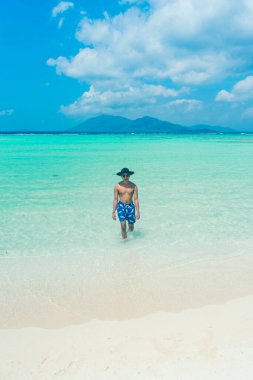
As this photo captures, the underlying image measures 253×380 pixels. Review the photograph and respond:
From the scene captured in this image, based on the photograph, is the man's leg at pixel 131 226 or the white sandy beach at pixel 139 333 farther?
the man's leg at pixel 131 226

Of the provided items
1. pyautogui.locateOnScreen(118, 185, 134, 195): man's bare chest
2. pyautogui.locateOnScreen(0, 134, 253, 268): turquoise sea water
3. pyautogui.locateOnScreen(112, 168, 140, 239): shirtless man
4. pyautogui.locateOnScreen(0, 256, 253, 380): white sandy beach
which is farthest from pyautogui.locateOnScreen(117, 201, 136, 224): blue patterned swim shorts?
pyautogui.locateOnScreen(0, 256, 253, 380): white sandy beach

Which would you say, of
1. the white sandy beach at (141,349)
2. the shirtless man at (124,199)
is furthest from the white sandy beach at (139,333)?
the shirtless man at (124,199)

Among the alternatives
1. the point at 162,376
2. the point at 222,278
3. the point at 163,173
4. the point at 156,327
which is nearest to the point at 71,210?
the point at 222,278

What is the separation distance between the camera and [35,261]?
596cm

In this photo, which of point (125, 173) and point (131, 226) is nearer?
point (125, 173)

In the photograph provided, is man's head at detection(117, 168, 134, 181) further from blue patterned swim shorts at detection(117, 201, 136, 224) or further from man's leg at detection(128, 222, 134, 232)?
man's leg at detection(128, 222, 134, 232)

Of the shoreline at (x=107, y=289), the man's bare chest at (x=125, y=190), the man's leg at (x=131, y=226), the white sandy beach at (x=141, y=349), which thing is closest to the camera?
the white sandy beach at (x=141, y=349)

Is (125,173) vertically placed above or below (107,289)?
above

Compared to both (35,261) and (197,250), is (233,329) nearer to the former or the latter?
(197,250)

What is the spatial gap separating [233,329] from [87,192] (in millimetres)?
9395

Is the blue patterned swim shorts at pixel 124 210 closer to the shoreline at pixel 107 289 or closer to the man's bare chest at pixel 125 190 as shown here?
the man's bare chest at pixel 125 190

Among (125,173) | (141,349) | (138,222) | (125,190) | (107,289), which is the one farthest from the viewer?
(138,222)

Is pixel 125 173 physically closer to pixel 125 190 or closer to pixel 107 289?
pixel 125 190

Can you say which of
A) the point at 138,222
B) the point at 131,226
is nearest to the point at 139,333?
the point at 131,226
